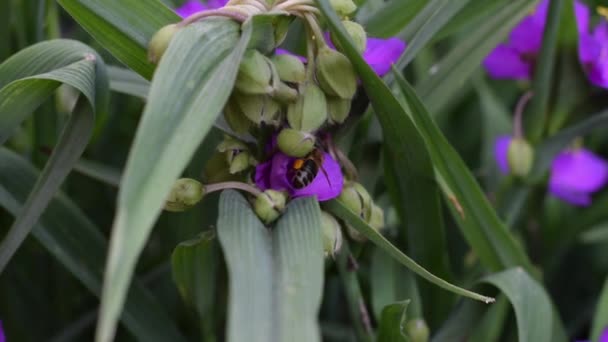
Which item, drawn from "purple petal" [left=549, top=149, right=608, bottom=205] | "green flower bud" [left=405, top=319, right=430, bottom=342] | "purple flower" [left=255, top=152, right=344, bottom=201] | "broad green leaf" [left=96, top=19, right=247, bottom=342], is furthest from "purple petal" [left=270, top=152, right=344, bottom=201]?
"purple petal" [left=549, top=149, right=608, bottom=205]

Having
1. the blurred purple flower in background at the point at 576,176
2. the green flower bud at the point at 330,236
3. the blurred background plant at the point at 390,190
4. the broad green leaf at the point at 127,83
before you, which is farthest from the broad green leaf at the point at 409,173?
the blurred purple flower in background at the point at 576,176

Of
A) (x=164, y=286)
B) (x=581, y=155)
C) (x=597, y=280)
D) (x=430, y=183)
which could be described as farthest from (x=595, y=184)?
(x=164, y=286)

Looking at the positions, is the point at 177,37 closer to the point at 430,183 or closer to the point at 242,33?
the point at 242,33

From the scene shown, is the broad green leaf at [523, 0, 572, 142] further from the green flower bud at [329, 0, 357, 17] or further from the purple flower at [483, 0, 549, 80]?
the green flower bud at [329, 0, 357, 17]

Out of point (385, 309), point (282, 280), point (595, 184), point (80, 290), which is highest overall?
point (282, 280)

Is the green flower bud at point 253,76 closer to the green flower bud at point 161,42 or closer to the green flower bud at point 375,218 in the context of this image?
the green flower bud at point 161,42

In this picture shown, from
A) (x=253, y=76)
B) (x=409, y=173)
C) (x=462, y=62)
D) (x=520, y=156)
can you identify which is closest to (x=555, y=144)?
(x=520, y=156)

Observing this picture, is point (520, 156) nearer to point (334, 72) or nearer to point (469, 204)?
point (469, 204)
